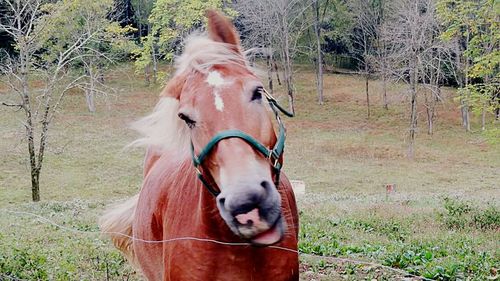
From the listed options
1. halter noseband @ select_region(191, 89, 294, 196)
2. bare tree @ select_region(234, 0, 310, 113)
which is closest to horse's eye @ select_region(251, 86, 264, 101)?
halter noseband @ select_region(191, 89, 294, 196)

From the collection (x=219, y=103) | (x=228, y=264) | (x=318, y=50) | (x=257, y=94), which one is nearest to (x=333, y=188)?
(x=318, y=50)

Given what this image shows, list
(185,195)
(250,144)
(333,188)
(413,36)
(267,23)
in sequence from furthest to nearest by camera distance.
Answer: (267,23)
(413,36)
(333,188)
(185,195)
(250,144)

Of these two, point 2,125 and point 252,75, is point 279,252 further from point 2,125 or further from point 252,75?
point 2,125

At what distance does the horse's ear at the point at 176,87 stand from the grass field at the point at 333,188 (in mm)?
3430

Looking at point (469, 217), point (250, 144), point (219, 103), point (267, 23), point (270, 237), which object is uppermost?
point (267, 23)

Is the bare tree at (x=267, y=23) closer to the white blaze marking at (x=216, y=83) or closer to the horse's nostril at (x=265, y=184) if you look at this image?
the white blaze marking at (x=216, y=83)

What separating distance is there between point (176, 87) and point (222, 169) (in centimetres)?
66

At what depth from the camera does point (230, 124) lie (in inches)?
88.8

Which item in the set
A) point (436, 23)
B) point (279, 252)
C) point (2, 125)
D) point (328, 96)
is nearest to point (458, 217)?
point (279, 252)

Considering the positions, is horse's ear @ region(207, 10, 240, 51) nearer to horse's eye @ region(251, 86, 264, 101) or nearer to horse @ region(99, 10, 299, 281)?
horse @ region(99, 10, 299, 281)

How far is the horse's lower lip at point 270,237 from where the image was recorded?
216 cm

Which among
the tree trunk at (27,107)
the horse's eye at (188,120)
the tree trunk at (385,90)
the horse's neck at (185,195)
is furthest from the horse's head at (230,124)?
the tree trunk at (385,90)

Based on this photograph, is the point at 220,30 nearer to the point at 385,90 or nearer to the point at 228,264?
the point at 228,264

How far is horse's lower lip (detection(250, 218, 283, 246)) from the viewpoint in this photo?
2.16 metres
